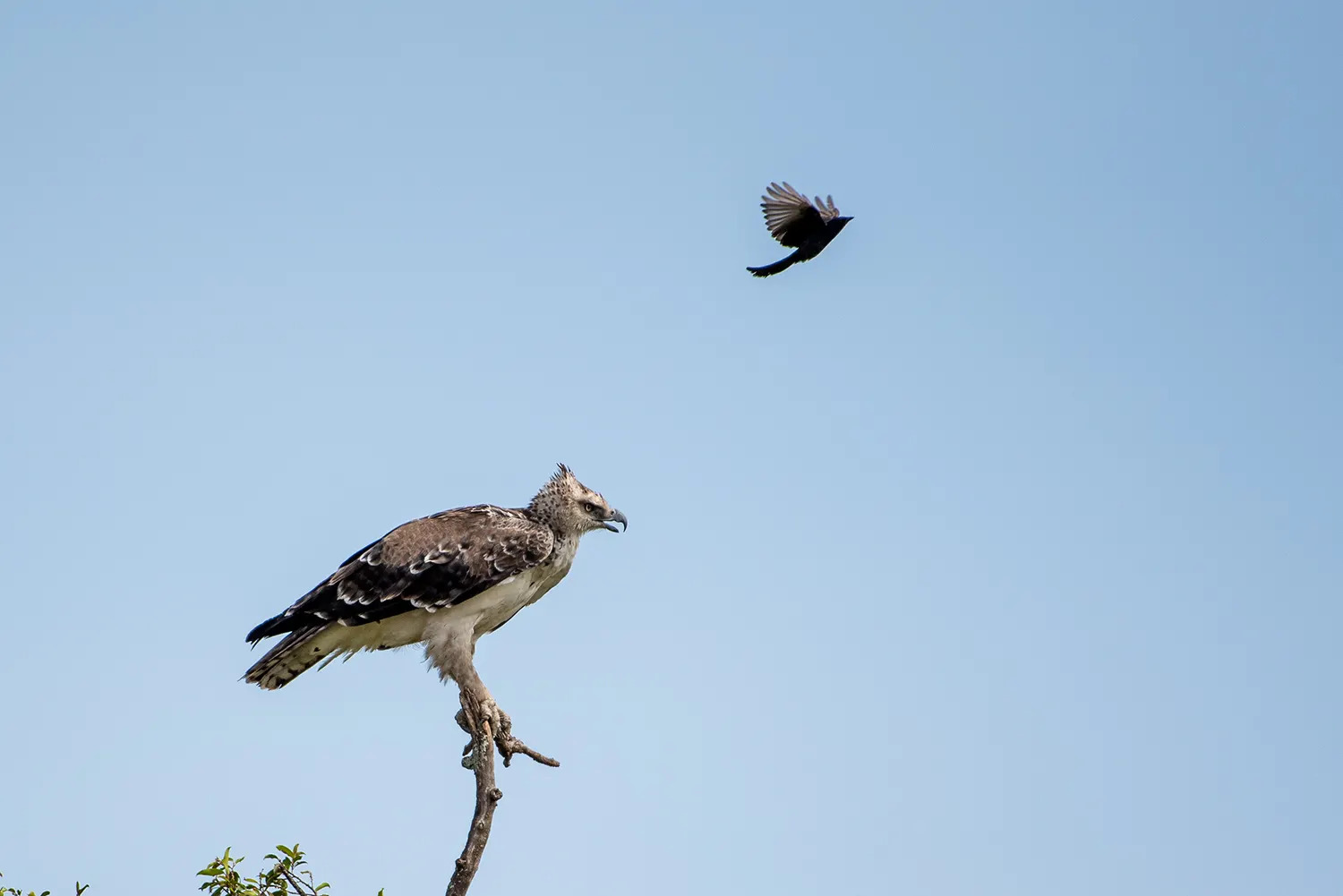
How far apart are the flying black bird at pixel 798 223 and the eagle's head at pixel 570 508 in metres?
2.89

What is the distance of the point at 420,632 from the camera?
45.6 feet

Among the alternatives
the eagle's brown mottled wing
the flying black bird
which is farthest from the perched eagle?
the flying black bird

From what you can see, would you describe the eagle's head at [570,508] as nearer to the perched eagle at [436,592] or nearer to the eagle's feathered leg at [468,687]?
the perched eagle at [436,592]

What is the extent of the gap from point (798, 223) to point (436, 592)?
5.21 meters

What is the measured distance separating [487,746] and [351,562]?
2.31 meters

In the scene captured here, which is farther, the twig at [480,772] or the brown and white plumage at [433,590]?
the brown and white plumage at [433,590]

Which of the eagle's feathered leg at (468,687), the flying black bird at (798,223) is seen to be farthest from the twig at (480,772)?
the flying black bird at (798,223)

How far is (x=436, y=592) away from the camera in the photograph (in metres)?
13.5

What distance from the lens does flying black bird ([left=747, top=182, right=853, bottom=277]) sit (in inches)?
591

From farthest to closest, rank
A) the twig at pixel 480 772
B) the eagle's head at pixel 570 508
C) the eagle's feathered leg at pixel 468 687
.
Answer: the eagle's head at pixel 570 508 < the eagle's feathered leg at pixel 468 687 < the twig at pixel 480 772

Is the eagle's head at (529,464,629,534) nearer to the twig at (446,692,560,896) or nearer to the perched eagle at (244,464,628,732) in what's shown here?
the perched eagle at (244,464,628,732)

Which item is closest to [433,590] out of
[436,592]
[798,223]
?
[436,592]

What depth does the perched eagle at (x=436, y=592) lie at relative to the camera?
1334cm

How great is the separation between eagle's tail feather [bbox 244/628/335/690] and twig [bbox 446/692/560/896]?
4.90 ft
